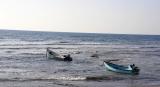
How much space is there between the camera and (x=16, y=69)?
37.0 m

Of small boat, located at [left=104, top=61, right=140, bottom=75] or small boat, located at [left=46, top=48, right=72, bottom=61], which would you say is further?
small boat, located at [left=46, top=48, right=72, bottom=61]

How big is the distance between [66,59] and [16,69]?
12.0m

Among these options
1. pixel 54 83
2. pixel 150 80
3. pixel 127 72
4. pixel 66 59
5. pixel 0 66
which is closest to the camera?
pixel 54 83

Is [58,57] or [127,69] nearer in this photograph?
[127,69]

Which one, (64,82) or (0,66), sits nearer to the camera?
(64,82)

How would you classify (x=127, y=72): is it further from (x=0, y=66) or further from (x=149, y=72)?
(x=0, y=66)

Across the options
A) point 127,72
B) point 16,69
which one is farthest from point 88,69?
point 16,69

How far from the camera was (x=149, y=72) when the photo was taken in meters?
37.7

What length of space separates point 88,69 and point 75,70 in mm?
1784

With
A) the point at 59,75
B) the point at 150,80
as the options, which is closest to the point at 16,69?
the point at 59,75

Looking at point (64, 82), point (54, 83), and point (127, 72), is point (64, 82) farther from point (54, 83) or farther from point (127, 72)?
point (127, 72)

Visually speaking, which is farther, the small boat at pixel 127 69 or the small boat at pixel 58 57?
the small boat at pixel 58 57

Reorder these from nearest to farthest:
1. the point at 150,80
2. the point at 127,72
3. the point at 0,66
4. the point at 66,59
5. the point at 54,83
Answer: the point at 54,83 < the point at 150,80 < the point at 127,72 < the point at 0,66 < the point at 66,59

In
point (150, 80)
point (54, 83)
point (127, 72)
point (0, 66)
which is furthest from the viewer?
point (0, 66)
